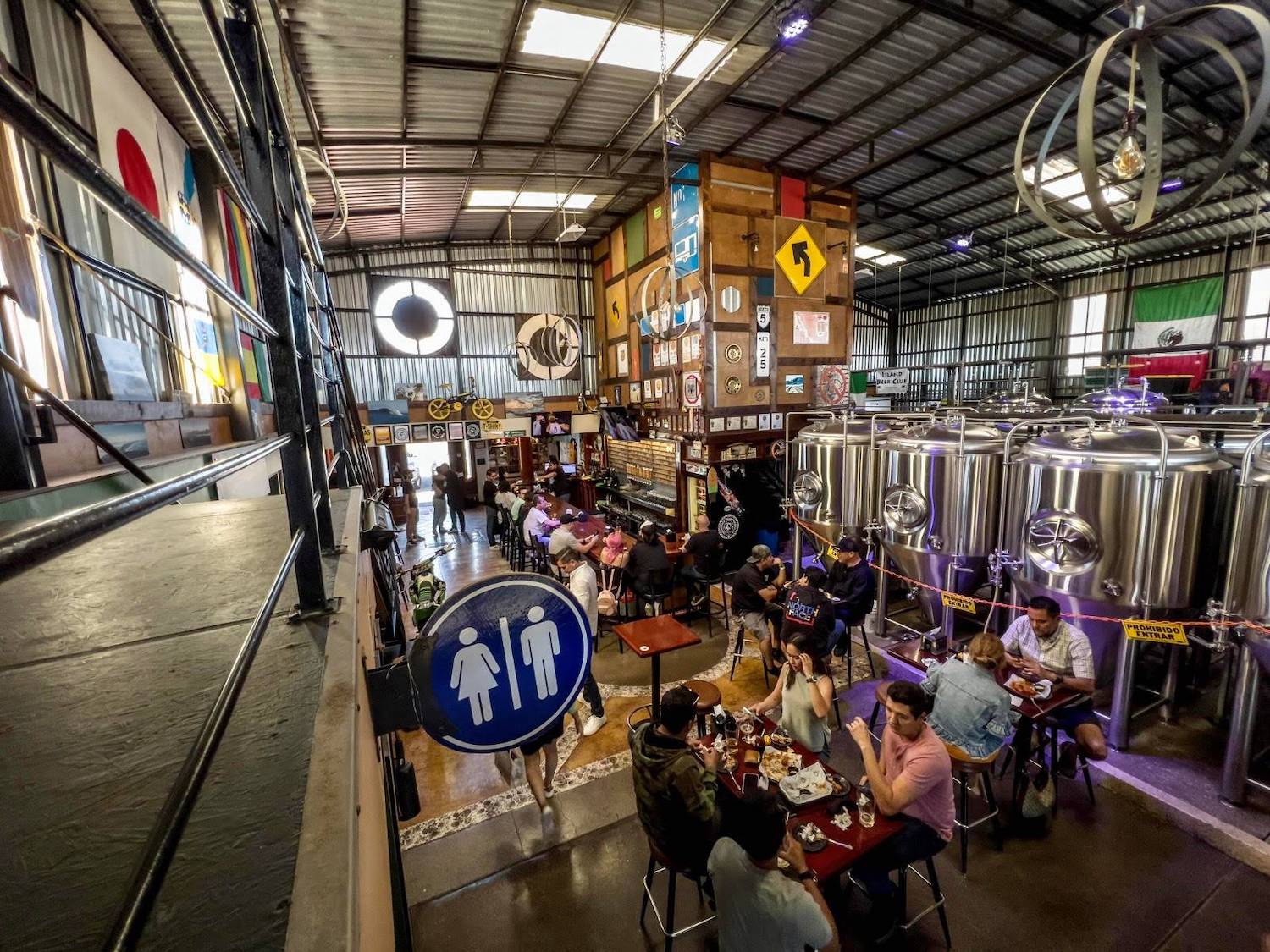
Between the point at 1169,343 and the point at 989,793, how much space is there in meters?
18.6

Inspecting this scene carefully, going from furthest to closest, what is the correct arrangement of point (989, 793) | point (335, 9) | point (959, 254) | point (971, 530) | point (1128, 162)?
1. point (959, 254)
2. point (971, 530)
3. point (335, 9)
4. point (989, 793)
5. point (1128, 162)

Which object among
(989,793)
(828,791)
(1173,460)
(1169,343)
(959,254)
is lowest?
(989,793)

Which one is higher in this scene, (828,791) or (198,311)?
(198,311)

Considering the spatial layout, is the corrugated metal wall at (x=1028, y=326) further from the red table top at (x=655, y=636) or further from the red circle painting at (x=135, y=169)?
the red circle painting at (x=135, y=169)

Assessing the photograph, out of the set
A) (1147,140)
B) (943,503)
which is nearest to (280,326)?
(1147,140)

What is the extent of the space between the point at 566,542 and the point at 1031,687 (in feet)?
18.1

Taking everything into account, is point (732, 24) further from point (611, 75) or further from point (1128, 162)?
point (1128, 162)

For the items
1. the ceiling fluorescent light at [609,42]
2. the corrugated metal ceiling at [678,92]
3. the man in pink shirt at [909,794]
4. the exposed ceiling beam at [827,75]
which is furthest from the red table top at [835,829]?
the exposed ceiling beam at [827,75]

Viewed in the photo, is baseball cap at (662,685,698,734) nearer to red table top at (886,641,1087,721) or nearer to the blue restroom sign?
the blue restroom sign

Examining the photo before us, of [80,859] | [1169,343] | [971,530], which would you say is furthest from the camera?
[1169,343]

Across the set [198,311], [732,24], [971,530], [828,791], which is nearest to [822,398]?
[971,530]

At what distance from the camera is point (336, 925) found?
2.34ft

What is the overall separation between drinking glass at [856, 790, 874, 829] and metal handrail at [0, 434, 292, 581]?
367 centimetres

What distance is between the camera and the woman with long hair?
399cm
